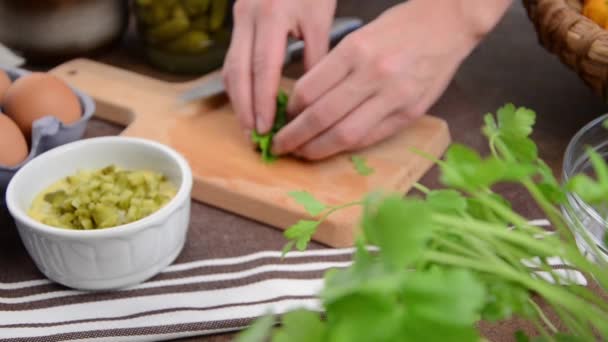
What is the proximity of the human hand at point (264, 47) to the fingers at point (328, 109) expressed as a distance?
6 centimetres

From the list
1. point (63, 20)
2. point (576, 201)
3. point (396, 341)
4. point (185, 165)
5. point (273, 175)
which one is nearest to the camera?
point (396, 341)

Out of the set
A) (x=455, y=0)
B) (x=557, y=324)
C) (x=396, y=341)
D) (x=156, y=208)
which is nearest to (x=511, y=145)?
(x=396, y=341)

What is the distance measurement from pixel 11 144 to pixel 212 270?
28cm

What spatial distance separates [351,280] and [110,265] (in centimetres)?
52

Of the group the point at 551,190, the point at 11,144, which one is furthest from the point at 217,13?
the point at 551,190

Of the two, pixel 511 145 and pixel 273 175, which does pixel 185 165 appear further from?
pixel 511 145

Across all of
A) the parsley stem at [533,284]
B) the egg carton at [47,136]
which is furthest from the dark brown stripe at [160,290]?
the parsley stem at [533,284]

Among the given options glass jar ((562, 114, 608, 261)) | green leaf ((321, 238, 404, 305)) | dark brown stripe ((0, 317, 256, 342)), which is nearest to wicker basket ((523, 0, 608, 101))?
glass jar ((562, 114, 608, 261))

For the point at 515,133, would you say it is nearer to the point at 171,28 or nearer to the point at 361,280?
the point at 361,280

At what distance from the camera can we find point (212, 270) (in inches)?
30.7

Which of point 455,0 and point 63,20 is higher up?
point 455,0

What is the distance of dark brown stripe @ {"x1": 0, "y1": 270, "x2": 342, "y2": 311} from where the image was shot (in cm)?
73

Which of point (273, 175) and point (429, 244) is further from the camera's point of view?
point (273, 175)

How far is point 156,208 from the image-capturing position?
75cm
